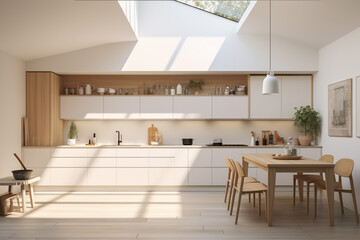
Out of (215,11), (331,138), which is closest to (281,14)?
(215,11)

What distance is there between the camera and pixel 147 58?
684 centimetres

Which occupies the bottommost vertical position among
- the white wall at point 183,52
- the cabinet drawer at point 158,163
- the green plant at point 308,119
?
the cabinet drawer at point 158,163

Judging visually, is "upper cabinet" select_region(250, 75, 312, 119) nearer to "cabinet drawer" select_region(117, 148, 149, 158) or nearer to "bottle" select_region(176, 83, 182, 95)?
"bottle" select_region(176, 83, 182, 95)

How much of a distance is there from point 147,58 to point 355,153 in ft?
13.2

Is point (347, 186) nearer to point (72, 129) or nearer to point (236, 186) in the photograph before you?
point (236, 186)

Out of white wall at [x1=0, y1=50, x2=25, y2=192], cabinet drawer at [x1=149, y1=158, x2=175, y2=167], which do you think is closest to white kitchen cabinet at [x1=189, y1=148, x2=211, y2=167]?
cabinet drawer at [x1=149, y1=158, x2=175, y2=167]

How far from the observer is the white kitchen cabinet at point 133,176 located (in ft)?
22.4

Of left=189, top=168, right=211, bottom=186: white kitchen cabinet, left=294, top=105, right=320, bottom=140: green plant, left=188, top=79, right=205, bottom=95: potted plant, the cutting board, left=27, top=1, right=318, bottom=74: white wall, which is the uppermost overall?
left=27, top=1, right=318, bottom=74: white wall

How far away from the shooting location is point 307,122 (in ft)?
22.2

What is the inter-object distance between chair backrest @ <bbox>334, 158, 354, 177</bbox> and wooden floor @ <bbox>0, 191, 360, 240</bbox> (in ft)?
1.99

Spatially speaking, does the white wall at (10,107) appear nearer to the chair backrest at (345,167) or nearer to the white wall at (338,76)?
the chair backrest at (345,167)

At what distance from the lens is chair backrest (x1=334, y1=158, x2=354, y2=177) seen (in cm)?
468

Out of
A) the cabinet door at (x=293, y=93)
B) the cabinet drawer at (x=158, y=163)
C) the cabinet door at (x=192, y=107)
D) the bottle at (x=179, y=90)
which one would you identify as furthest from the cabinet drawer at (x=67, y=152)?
the cabinet door at (x=293, y=93)

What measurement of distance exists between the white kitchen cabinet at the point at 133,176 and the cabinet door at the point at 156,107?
1.13 metres
